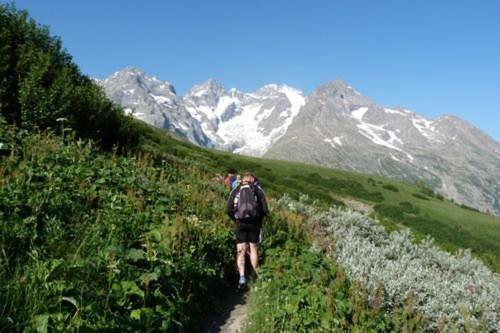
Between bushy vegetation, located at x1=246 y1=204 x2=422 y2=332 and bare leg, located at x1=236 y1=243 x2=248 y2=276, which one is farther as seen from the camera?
bare leg, located at x1=236 y1=243 x2=248 y2=276

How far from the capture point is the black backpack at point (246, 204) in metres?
11.5

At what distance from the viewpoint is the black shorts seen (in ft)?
37.9

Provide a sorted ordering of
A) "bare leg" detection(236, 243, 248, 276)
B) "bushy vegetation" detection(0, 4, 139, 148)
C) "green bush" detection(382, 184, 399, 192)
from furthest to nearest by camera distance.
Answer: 1. "green bush" detection(382, 184, 399, 192)
2. "bushy vegetation" detection(0, 4, 139, 148)
3. "bare leg" detection(236, 243, 248, 276)

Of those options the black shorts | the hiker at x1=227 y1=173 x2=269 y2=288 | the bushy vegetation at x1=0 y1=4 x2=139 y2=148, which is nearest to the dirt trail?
the hiker at x1=227 y1=173 x2=269 y2=288

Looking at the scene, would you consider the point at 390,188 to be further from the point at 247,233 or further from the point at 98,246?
the point at 98,246

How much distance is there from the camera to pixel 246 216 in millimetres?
11445

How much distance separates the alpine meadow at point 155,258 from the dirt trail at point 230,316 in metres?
0.19

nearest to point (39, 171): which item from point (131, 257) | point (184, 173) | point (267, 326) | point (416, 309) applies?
point (131, 257)

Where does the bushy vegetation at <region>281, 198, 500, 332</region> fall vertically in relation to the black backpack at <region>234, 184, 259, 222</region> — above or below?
below

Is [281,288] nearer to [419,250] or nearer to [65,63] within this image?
[419,250]

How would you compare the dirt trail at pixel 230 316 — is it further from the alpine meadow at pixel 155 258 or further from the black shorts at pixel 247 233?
the black shorts at pixel 247 233

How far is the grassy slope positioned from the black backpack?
19770 millimetres

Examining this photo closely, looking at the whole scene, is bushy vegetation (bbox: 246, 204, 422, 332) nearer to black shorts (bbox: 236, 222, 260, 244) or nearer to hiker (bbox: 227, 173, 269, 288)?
hiker (bbox: 227, 173, 269, 288)

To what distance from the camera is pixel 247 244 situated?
11.7 metres
